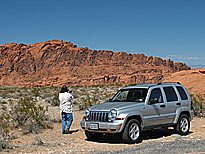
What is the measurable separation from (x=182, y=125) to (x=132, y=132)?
2529mm

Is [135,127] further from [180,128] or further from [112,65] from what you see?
[112,65]

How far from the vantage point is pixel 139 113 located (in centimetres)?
789

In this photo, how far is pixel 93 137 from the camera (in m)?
8.66

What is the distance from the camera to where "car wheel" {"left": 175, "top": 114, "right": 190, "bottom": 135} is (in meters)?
9.15

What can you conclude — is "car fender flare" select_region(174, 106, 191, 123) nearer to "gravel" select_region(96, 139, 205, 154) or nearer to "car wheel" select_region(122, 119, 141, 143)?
"gravel" select_region(96, 139, 205, 154)

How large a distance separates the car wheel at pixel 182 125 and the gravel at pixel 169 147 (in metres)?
0.89

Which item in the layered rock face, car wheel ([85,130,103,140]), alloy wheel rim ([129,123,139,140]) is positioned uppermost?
the layered rock face

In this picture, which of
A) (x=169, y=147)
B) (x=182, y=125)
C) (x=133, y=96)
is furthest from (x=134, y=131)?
(x=182, y=125)

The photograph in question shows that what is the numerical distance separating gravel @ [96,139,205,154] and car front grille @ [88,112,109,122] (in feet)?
3.82

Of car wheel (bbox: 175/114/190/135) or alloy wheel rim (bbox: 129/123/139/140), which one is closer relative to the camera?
alloy wheel rim (bbox: 129/123/139/140)

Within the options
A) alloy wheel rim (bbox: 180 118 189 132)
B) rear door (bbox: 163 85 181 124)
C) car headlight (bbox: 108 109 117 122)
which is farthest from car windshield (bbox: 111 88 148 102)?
alloy wheel rim (bbox: 180 118 189 132)

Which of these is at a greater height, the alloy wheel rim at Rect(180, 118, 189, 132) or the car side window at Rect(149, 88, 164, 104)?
the car side window at Rect(149, 88, 164, 104)

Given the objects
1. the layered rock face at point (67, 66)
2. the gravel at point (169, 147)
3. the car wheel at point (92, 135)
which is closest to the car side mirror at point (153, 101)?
the gravel at point (169, 147)

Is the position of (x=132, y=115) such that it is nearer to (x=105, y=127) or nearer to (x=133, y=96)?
(x=105, y=127)
